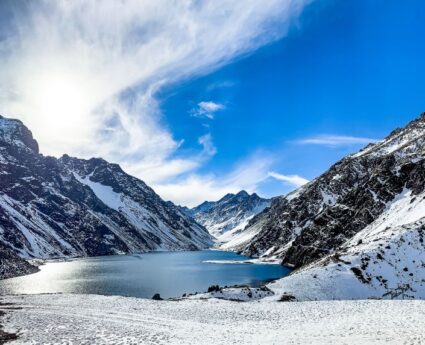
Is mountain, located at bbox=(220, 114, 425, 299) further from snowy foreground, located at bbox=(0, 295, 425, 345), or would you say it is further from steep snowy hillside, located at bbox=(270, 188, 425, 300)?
snowy foreground, located at bbox=(0, 295, 425, 345)

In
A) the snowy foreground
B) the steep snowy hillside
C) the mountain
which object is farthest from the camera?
the mountain

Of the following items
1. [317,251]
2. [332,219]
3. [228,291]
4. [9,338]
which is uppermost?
[332,219]

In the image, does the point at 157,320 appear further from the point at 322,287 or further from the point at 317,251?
the point at 317,251

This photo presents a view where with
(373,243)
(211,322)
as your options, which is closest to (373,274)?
(373,243)

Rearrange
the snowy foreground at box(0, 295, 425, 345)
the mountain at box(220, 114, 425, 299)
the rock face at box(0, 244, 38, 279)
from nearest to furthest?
1. the snowy foreground at box(0, 295, 425, 345)
2. the mountain at box(220, 114, 425, 299)
3. the rock face at box(0, 244, 38, 279)

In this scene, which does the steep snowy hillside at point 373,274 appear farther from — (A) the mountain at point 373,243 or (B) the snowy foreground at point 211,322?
(B) the snowy foreground at point 211,322

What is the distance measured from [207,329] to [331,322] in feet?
34.3

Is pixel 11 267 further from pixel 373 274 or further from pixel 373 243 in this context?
pixel 373 274

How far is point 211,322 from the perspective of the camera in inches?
1326

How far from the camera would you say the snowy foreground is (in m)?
25.9

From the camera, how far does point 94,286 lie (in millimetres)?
96812

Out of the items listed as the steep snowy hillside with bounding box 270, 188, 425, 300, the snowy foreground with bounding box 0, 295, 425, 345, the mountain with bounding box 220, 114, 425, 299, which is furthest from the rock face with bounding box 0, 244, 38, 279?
the steep snowy hillside with bounding box 270, 188, 425, 300

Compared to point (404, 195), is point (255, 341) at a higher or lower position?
lower

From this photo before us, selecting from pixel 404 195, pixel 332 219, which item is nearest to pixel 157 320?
pixel 404 195
